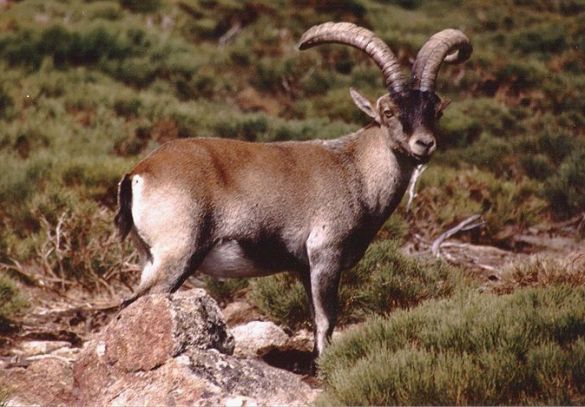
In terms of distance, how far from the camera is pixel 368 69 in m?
16.5

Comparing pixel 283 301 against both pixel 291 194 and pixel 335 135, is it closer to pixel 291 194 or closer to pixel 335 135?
pixel 291 194

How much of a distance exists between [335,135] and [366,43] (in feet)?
20.6

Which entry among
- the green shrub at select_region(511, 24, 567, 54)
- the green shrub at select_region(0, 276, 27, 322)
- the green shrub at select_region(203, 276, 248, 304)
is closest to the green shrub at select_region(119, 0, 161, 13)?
the green shrub at select_region(511, 24, 567, 54)

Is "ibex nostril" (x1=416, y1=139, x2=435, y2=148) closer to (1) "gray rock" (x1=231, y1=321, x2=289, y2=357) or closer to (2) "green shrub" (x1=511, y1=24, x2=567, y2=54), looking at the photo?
(1) "gray rock" (x1=231, y1=321, x2=289, y2=357)

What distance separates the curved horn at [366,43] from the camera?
571 cm

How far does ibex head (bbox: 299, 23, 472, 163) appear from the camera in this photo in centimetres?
541

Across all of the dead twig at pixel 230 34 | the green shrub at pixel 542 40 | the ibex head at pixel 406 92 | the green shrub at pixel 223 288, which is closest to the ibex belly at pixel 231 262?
the ibex head at pixel 406 92

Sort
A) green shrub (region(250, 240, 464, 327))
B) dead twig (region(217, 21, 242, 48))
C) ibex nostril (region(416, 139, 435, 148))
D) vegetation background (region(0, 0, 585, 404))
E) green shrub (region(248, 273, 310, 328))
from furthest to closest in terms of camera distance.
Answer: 1. dead twig (region(217, 21, 242, 48))
2. green shrub (region(248, 273, 310, 328))
3. green shrub (region(250, 240, 464, 327))
4. ibex nostril (region(416, 139, 435, 148))
5. vegetation background (region(0, 0, 585, 404))

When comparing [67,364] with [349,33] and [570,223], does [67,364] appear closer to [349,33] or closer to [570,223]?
[349,33]

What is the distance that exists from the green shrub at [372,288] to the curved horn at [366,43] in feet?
5.37

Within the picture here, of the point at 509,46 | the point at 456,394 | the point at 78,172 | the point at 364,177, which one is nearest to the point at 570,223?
the point at 364,177

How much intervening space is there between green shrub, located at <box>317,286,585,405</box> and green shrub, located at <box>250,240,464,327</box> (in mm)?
1095

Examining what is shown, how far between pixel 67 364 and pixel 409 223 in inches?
188

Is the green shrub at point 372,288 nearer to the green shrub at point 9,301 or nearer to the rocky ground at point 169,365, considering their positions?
the rocky ground at point 169,365
